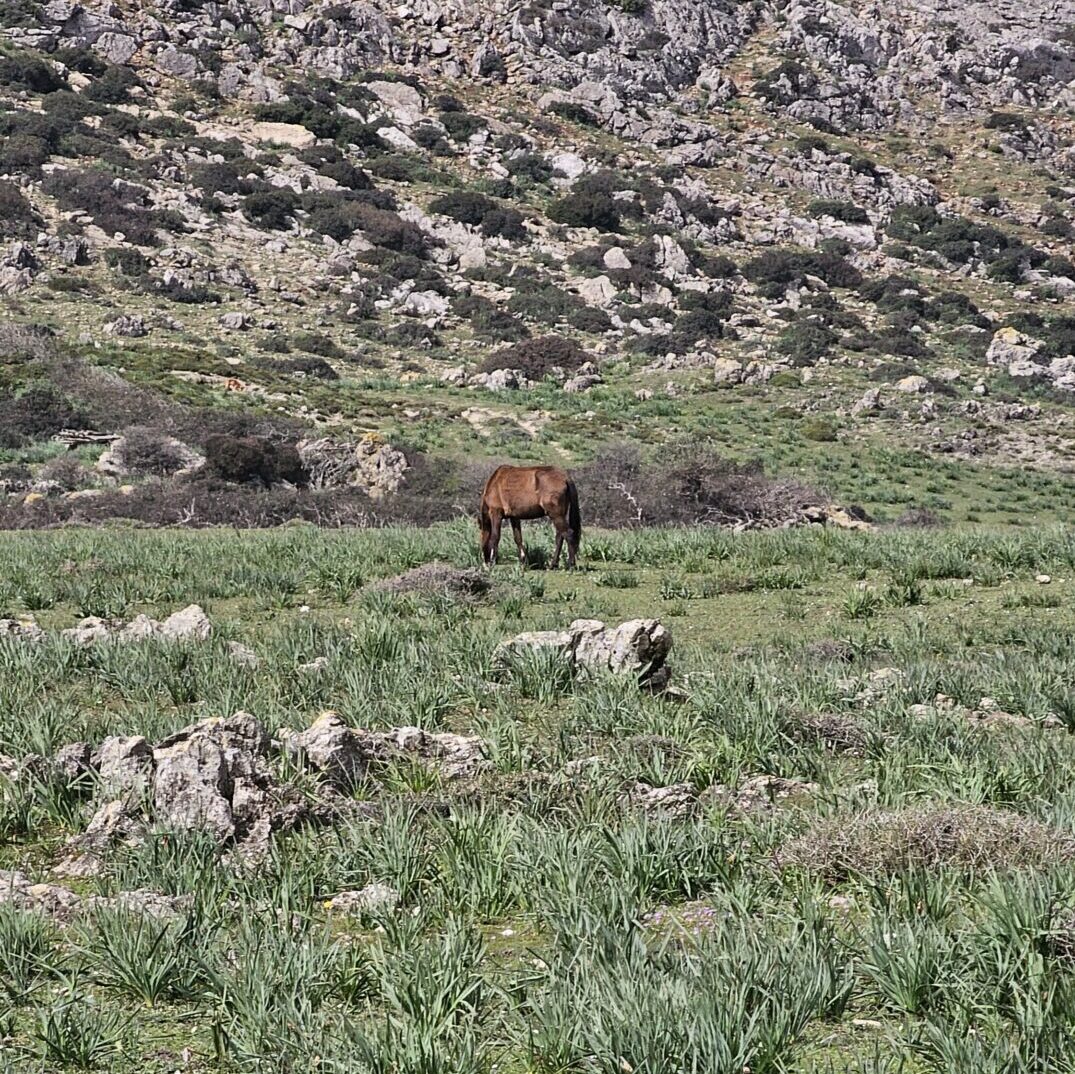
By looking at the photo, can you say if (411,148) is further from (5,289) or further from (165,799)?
(165,799)

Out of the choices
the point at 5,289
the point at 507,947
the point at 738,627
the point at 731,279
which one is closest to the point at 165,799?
the point at 507,947

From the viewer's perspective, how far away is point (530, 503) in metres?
13.3

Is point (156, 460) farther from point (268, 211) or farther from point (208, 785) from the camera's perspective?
point (268, 211)

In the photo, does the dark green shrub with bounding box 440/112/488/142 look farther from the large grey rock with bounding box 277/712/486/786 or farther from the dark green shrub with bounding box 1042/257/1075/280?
the large grey rock with bounding box 277/712/486/786

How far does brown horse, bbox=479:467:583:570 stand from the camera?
13.2 metres

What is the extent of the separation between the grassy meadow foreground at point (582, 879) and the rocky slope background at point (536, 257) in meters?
17.3

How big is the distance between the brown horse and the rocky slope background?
10.1m

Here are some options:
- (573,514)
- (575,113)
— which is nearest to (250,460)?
(573,514)

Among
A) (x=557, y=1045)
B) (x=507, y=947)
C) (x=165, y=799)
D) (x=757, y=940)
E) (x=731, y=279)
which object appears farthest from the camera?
(x=731, y=279)

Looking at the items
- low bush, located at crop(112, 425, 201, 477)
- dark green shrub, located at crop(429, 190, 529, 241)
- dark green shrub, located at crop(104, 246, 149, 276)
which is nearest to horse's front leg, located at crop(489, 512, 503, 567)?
low bush, located at crop(112, 425, 201, 477)

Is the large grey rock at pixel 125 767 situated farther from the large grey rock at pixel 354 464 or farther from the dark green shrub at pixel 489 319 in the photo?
the dark green shrub at pixel 489 319

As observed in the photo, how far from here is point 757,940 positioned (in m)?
2.89

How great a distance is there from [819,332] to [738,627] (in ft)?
134

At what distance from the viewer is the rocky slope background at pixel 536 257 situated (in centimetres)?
2900
